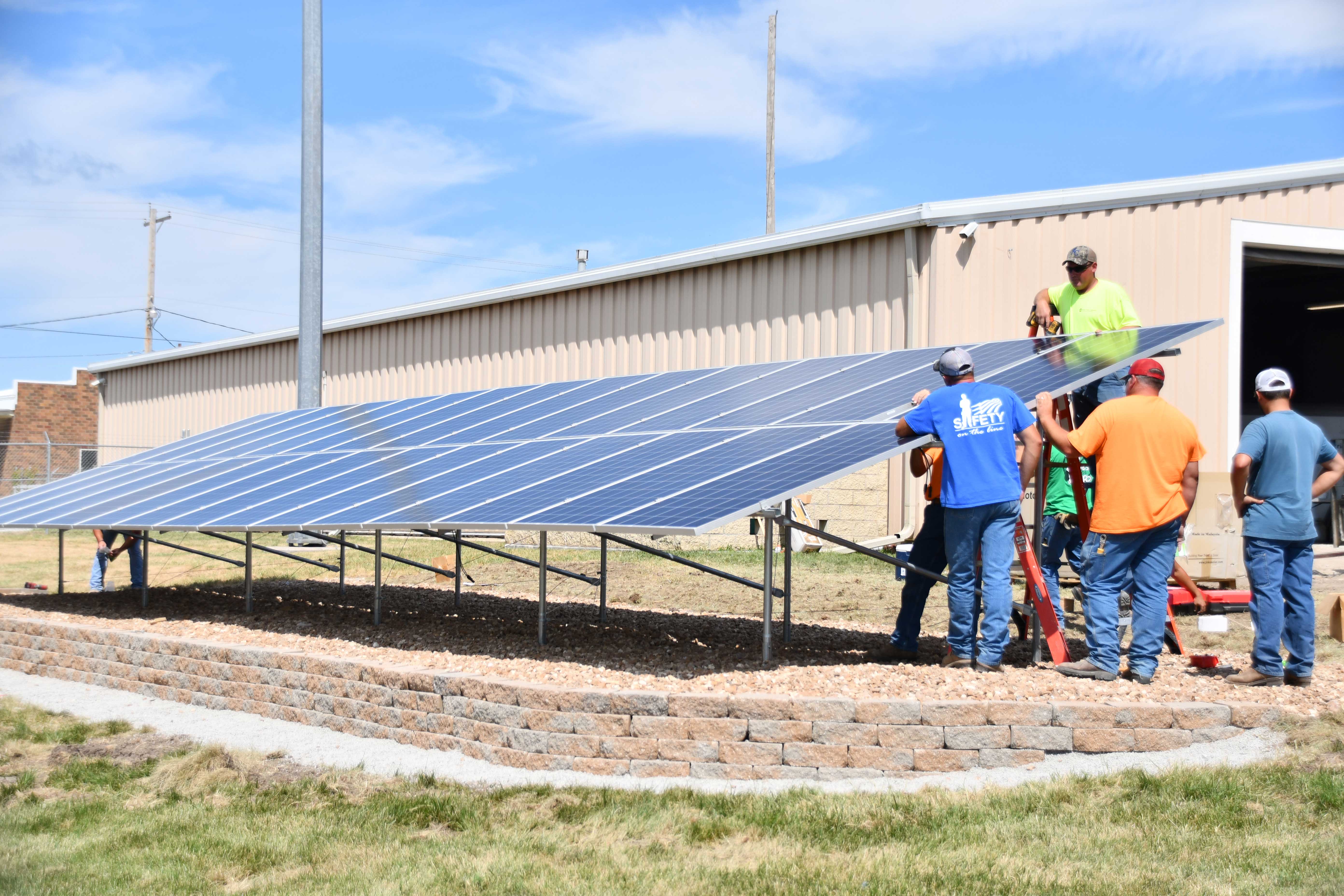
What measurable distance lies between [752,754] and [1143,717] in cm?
219

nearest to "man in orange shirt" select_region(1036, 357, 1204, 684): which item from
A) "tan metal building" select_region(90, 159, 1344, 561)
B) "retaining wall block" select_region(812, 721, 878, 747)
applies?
"retaining wall block" select_region(812, 721, 878, 747)

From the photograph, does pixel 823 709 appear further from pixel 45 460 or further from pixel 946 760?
pixel 45 460

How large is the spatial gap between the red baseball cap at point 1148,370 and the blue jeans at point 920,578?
1658mm

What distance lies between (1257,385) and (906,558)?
439 cm

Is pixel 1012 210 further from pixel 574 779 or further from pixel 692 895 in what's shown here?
pixel 692 895

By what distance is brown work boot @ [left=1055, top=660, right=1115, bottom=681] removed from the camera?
757cm

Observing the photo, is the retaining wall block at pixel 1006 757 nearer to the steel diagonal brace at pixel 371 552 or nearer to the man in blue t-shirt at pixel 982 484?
the man in blue t-shirt at pixel 982 484

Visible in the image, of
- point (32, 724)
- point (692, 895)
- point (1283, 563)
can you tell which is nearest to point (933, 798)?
point (692, 895)

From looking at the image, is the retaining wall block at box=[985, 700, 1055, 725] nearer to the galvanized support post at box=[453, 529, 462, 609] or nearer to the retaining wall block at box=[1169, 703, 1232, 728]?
the retaining wall block at box=[1169, 703, 1232, 728]

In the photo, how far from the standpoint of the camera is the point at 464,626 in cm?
1123

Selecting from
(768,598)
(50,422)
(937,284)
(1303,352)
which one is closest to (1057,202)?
(937,284)

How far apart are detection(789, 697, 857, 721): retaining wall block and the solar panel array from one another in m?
1.11

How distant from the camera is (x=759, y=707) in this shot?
6.80 meters

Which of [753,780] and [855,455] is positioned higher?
[855,455]
